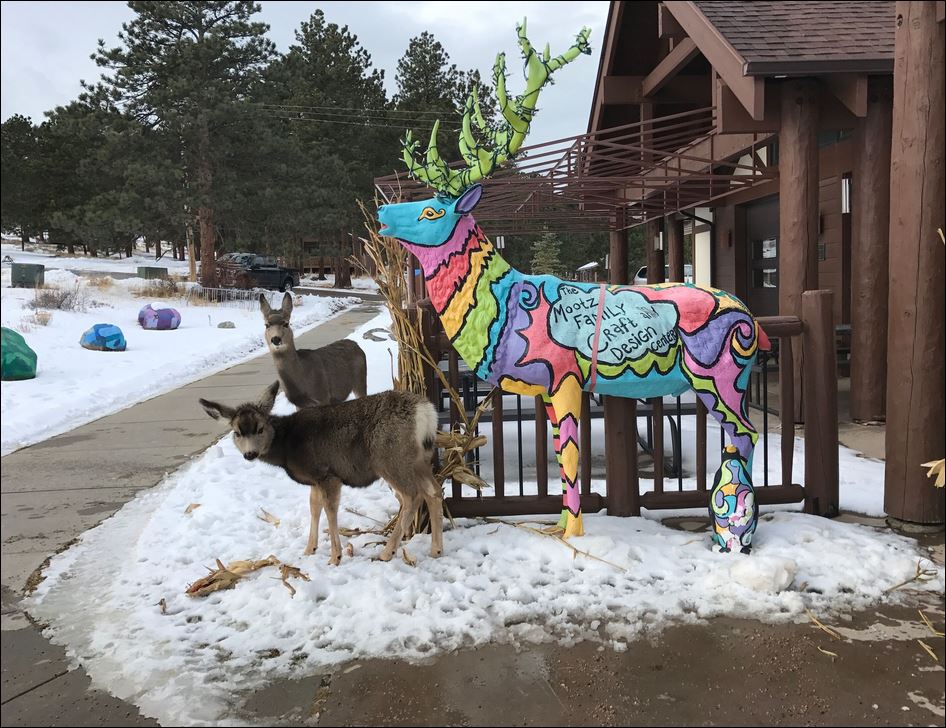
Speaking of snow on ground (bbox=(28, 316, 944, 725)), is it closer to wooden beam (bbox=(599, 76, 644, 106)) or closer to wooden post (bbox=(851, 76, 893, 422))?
wooden post (bbox=(851, 76, 893, 422))

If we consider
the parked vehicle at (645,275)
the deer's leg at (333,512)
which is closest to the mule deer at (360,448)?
the deer's leg at (333,512)

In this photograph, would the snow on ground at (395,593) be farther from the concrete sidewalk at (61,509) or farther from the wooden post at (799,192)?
the wooden post at (799,192)

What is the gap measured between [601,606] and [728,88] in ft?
17.0

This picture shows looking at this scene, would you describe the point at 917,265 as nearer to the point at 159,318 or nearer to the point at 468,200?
the point at 468,200

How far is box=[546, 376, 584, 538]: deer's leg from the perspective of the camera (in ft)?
11.6

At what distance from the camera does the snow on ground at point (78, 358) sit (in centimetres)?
145

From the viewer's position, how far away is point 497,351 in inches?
137

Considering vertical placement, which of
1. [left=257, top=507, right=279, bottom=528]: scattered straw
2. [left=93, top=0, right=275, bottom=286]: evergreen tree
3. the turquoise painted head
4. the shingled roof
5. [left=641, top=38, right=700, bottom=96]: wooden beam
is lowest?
[left=257, top=507, right=279, bottom=528]: scattered straw

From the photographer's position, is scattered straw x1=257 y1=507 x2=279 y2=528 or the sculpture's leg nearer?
the sculpture's leg

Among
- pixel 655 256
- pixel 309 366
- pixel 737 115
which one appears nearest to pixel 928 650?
pixel 309 366

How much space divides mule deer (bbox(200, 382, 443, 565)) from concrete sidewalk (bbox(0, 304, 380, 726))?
1.69 ft

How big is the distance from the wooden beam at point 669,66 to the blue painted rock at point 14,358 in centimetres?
768

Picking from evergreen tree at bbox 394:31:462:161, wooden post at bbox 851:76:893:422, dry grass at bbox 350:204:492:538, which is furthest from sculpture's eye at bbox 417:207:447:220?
evergreen tree at bbox 394:31:462:161

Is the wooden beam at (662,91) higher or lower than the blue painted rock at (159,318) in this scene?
higher
